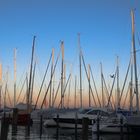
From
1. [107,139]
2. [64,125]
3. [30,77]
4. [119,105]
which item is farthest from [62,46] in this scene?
[107,139]

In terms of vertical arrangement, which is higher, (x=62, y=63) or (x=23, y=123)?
(x=62, y=63)

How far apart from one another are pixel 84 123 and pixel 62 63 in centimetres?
3455

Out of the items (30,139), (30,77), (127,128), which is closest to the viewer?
(30,139)

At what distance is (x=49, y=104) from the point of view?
61.8m

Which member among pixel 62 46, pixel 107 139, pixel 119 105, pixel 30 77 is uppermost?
pixel 62 46

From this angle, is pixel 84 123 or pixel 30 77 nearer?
pixel 84 123

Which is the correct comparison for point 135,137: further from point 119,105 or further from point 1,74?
point 1,74

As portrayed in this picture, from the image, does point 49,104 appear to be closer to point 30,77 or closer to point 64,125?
point 30,77

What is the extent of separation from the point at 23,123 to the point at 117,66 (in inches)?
754

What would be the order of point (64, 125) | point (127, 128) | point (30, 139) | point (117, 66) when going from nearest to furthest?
point (30, 139), point (127, 128), point (64, 125), point (117, 66)

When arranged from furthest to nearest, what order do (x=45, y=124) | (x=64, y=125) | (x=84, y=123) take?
(x=45, y=124)
(x=64, y=125)
(x=84, y=123)

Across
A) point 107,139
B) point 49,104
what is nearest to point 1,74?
point 49,104

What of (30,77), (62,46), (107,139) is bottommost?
(107,139)

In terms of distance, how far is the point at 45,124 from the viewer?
49.0 metres
